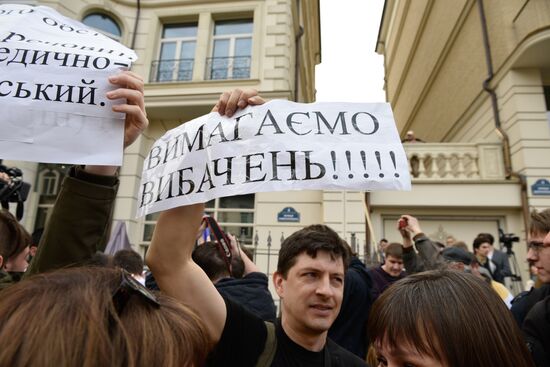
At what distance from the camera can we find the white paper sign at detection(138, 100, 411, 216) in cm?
150

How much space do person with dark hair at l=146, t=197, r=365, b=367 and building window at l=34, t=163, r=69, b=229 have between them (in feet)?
31.5

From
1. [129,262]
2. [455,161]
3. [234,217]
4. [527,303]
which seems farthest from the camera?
[234,217]

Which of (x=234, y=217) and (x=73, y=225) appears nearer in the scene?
(x=73, y=225)

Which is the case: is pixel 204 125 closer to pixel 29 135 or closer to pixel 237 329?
pixel 29 135

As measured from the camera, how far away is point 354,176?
1.52 meters

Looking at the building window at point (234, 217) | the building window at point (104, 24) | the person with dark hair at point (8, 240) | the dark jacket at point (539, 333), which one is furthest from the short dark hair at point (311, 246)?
the building window at point (104, 24)

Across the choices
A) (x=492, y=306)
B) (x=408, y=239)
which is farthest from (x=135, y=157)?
(x=492, y=306)

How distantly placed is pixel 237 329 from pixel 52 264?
71cm

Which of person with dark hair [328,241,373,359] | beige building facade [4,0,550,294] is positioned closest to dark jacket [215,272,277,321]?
person with dark hair [328,241,373,359]

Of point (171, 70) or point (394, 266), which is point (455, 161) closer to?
point (394, 266)

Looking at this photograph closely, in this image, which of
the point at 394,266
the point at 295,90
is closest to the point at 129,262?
the point at 394,266

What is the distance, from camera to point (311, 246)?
2.15 m

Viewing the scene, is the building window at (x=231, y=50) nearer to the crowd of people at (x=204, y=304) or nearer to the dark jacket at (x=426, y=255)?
the dark jacket at (x=426, y=255)

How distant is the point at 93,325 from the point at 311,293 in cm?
142
